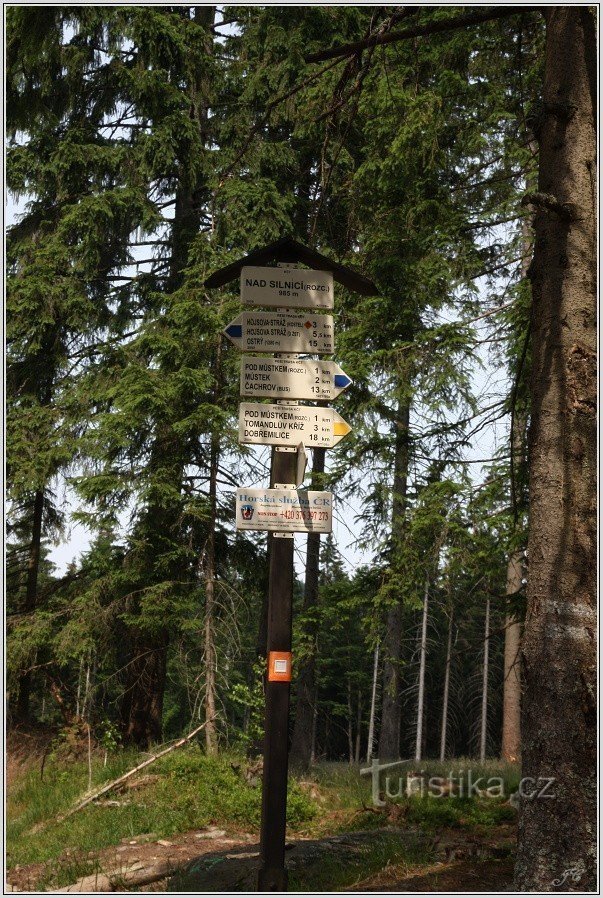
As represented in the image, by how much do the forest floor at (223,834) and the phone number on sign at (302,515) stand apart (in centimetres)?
262

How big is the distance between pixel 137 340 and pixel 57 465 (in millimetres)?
2670

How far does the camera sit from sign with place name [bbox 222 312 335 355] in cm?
634

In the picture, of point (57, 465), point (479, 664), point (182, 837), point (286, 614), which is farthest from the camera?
point (479, 664)

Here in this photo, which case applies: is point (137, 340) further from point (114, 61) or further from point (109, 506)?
point (114, 61)

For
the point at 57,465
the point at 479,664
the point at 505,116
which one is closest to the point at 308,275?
the point at 505,116

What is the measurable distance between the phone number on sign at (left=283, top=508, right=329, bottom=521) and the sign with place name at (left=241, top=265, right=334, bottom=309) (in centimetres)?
148

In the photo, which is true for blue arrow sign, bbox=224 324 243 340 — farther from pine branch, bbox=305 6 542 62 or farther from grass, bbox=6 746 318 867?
grass, bbox=6 746 318 867

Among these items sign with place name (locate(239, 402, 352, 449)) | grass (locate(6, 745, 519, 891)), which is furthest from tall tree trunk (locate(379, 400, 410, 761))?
sign with place name (locate(239, 402, 352, 449))

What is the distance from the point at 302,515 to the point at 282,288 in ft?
5.43

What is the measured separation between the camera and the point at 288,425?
6.34 metres

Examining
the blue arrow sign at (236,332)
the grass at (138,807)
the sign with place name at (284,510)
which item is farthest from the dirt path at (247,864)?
the blue arrow sign at (236,332)

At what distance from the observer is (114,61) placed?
1598cm

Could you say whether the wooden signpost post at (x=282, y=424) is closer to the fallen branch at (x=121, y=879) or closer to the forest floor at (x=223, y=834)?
the forest floor at (x=223, y=834)

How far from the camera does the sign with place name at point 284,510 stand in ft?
20.3
